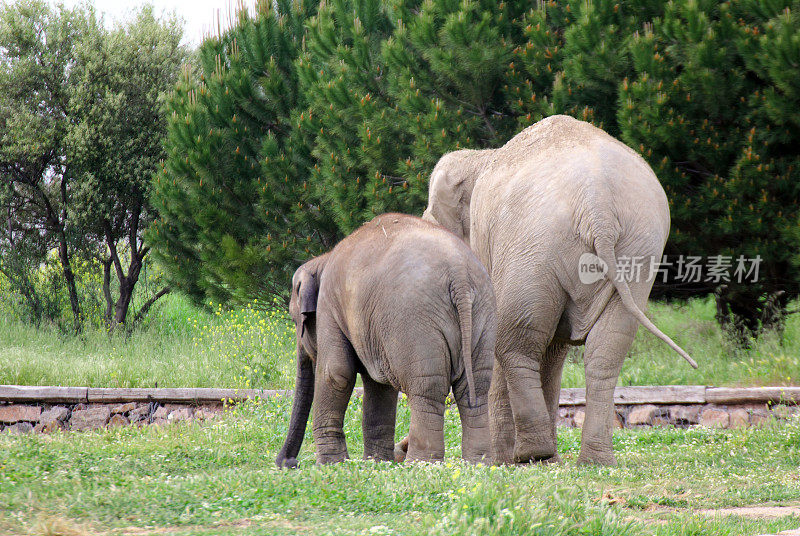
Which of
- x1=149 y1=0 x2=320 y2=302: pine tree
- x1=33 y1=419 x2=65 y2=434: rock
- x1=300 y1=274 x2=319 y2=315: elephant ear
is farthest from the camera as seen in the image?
x1=149 y1=0 x2=320 y2=302: pine tree

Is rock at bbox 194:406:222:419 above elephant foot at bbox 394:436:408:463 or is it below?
below

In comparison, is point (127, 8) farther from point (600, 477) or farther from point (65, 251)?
point (600, 477)

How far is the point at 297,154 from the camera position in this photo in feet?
53.0

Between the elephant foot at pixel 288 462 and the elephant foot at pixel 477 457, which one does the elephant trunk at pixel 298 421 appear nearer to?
the elephant foot at pixel 288 462

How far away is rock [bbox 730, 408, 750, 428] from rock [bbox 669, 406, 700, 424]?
1.44ft

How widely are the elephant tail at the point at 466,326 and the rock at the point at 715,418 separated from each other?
5.76 metres

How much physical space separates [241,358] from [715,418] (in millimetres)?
6760

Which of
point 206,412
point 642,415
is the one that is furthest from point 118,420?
point 642,415

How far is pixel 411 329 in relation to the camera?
19.6 feet

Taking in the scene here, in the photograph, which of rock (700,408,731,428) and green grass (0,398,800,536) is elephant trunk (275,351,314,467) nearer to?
green grass (0,398,800,536)

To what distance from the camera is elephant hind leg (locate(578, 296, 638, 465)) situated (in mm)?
6633

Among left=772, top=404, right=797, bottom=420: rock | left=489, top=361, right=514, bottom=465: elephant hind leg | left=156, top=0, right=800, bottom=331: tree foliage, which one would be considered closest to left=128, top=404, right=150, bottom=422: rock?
left=156, top=0, right=800, bottom=331: tree foliage

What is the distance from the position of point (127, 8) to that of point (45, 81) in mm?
2910

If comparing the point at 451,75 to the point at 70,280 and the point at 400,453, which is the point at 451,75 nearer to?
the point at 400,453
